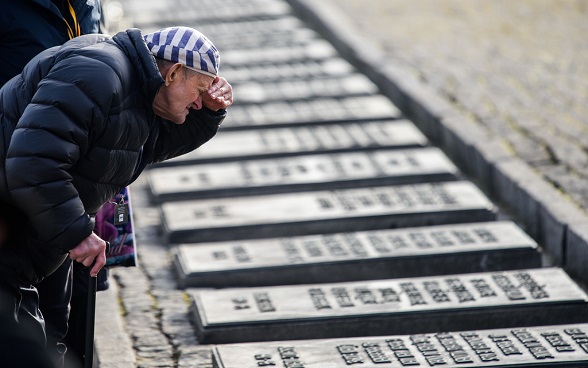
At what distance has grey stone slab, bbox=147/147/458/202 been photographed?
297 inches

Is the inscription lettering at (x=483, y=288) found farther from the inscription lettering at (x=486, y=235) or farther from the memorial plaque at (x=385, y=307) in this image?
the inscription lettering at (x=486, y=235)

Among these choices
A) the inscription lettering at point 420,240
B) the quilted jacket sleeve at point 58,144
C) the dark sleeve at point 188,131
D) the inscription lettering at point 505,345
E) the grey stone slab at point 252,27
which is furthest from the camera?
the grey stone slab at point 252,27

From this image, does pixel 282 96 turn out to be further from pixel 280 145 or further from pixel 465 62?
pixel 465 62

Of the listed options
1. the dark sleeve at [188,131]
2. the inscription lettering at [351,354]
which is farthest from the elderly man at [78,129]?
the inscription lettering at [351,354]

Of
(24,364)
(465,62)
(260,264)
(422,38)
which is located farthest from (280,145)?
(24,364)

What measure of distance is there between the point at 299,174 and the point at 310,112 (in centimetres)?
158

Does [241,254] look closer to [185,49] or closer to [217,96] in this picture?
[217,96]

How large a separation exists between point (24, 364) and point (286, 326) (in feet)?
7.24

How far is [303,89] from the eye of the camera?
32.5 ft

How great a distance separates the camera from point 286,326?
5496 millimetres

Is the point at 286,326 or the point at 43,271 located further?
the point at 286,326

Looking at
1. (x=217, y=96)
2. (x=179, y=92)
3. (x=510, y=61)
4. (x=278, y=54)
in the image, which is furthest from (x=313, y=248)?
(x=278, y=54)

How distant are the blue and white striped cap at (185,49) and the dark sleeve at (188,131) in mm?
363

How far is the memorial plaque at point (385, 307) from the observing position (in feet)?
18.1
